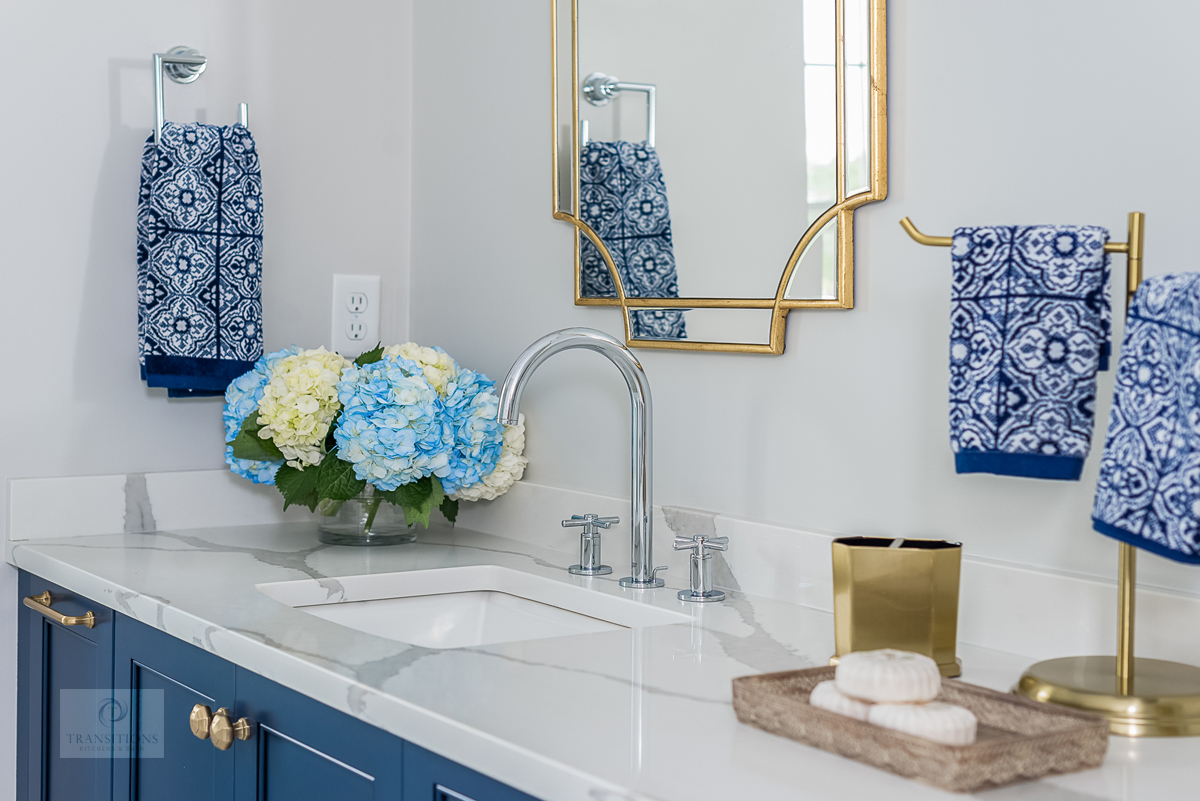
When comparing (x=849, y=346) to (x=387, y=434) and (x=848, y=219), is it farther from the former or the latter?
(x=387, y=434)

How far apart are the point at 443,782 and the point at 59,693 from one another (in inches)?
36.4

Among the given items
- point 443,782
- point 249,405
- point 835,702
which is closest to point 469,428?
point 249,405

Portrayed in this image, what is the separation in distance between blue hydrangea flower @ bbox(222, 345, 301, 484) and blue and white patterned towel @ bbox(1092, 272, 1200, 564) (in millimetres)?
1194

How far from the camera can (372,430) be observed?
161cm

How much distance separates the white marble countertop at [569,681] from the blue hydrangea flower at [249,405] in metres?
0.15

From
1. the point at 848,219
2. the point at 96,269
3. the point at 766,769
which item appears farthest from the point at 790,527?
the point at 96,269

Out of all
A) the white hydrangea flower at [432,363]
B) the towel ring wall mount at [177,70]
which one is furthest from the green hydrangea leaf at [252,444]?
the towel ring wall mount at [177,70]

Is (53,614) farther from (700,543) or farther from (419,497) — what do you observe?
(700,543)

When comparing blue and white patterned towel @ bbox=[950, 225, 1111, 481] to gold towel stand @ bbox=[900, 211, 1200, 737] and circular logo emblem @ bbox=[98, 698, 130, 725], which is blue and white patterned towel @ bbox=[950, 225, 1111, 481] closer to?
gold towel stand @ bbox=[900, 211, 1200, 737]

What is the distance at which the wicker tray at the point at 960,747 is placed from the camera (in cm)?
77

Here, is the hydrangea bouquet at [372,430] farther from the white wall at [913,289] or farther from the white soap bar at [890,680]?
the white soap bar at [890,680]

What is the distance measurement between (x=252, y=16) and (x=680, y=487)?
3.46ft

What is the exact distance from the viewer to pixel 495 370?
192cm

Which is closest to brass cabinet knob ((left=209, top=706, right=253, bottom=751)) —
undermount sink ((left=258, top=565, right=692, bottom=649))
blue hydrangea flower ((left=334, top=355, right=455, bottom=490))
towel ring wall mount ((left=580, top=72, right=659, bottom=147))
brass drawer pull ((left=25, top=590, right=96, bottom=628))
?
undermount sink ((left=258, top=565, right=692, bottom=649))
